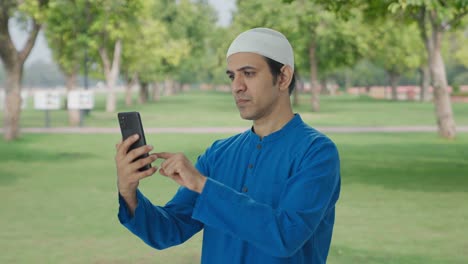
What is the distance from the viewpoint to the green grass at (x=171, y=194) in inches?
340

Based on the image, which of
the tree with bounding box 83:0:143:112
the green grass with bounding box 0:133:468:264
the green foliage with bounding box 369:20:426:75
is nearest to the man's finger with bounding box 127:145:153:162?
the green grass with bounding box 0:133:468:264

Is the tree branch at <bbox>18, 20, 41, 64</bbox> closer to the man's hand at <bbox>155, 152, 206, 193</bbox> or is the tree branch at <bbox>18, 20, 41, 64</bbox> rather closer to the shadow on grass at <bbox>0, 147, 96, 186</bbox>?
the shadow on grass at <bbox>0, 147, 96, 186</bbox>

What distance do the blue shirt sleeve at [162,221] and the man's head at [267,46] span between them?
0.66 metres

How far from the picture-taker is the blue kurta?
8.32 ft

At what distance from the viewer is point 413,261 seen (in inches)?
323

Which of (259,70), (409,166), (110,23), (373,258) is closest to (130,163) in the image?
(259,70)

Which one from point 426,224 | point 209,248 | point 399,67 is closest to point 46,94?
point 426,224

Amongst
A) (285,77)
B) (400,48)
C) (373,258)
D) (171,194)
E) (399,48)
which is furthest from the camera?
(400,48)

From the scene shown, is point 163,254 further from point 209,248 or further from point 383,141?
point 383,141

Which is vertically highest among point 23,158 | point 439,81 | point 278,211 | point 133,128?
point 133,128

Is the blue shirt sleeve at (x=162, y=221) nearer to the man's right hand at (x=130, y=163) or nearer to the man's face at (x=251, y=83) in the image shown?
the man's right hand at (x=130, y=163)

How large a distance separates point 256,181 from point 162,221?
460 millimetres

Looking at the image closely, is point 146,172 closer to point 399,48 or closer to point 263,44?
point 263,44

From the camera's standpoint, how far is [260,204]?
255 centimetres
